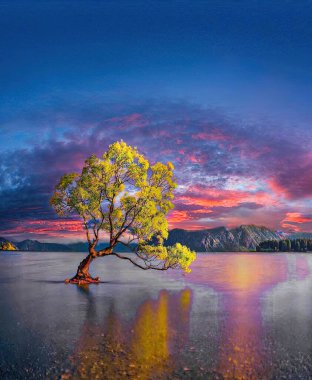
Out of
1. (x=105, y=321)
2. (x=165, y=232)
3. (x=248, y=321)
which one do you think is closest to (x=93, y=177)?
(x=165, y=232)

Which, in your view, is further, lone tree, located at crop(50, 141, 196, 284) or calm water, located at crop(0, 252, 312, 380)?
lone tree, located at crop(50, 141, 196, 284)

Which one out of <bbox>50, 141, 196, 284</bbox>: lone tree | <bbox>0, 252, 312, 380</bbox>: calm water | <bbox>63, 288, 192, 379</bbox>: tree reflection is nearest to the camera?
<bbox>63, 288, 192, 379</bbox>: tree reflection

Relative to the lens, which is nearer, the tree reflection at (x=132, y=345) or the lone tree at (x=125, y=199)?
the tree reflection at (x=132, y=345)

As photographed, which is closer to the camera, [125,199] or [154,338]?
[154,338]

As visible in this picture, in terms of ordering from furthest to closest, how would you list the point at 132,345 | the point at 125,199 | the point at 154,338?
the point at 125,199
the point at 154,338
the point at 132,345

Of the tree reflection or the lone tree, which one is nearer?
the tree reflection

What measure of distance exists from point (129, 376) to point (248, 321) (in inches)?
556

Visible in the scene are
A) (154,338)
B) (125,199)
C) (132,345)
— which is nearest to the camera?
(132,345)

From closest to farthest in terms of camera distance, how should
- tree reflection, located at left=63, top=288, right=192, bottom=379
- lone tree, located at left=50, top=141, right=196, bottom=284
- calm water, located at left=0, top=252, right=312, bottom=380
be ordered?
tree reflection, located at left=63, top=288, right=192, bottom=379 < calm water, located at left=0, top=252, right=312, bottom=380 < lone tree, located at left=50, top=141, right=196, bottom=284

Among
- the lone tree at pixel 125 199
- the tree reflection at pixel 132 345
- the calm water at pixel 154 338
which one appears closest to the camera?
the tree reflection at pixel 132 345

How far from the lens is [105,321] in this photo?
25969 millimetres

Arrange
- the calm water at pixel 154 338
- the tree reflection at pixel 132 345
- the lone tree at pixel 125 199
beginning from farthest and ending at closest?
1. the lone tree at pixel 125 199
2. the calm water at pixel 154 338
3. the tree reflection at pixel 132 345

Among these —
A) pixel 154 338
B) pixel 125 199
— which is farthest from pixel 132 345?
pixel 125 199

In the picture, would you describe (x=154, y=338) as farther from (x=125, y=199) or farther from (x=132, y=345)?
(x=125, y=199)
